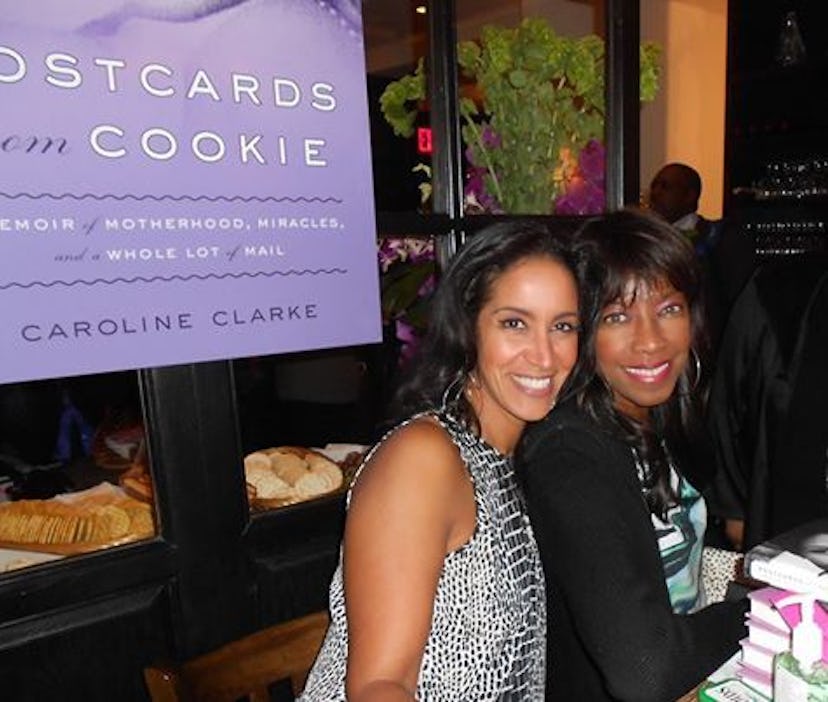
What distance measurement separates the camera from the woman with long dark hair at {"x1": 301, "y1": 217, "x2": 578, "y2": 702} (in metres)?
0.89

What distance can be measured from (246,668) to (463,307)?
25.0 inches

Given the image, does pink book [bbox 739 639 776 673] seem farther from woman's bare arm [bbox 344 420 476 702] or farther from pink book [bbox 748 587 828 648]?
woman's bare arm [bbox 344 420 476 702]

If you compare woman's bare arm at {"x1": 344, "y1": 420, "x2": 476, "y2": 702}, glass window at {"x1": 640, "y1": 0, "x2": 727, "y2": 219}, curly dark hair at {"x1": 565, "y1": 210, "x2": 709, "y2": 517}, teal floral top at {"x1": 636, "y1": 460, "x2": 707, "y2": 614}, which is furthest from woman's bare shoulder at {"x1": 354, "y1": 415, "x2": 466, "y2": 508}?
glass window at {"x1": 640, "y1": 0, "x2": 727, "y2": 219}

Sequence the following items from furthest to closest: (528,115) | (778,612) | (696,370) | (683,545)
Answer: (528,115) < (696,370) < (683,545) < (778,612)

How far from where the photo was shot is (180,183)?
121 centimetres

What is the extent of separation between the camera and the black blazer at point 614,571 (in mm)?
897

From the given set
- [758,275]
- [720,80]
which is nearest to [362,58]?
[758,275]

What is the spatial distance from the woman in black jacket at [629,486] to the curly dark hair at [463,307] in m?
0.14

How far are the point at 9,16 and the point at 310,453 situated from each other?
1000 mm

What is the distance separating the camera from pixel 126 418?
4.33ft

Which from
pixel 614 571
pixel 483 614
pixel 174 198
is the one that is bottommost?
pixel 483 614

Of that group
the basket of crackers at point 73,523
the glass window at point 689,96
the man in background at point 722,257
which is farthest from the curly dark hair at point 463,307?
the glass window at point 689,96

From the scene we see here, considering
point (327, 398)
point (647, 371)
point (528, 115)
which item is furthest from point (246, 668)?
point (528, 115)

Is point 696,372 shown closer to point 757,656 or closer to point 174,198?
point 757,656
